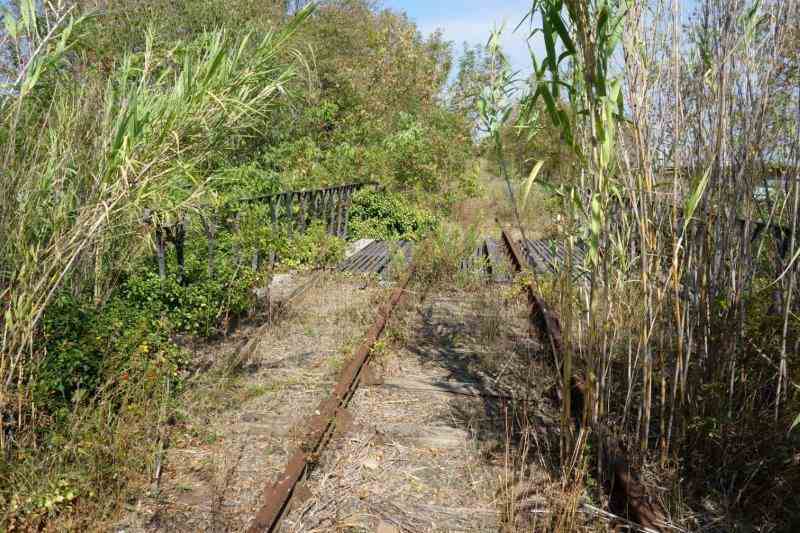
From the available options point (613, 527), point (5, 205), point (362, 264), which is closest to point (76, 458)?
point (5, 205)

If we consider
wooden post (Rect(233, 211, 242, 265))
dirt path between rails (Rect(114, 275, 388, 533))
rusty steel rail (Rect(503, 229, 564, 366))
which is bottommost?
dirt path between rails (Rect(114, 275, 388, 533))

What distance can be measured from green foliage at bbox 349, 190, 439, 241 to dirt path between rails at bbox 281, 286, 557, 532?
653 cm

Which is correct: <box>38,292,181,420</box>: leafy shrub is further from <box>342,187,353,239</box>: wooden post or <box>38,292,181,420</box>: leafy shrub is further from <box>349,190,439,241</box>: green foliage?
<box>349,190,439,241</box>: green foliage

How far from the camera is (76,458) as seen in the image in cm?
326

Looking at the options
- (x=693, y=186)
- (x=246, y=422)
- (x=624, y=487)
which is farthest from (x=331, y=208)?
(x=624, y=487)

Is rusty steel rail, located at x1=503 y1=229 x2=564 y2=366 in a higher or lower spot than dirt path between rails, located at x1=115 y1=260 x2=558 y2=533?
higher

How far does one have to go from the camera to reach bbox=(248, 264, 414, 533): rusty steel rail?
3.03m

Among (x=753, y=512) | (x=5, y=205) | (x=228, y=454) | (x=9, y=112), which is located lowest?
(x=228, y=454)

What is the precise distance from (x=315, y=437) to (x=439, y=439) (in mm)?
798

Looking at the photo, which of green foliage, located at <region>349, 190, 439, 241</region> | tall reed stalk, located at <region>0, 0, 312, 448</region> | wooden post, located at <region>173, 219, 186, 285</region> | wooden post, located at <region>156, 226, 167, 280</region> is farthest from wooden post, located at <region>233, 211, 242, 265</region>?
green foliage, located at <region>349, 190, 439, 241</region>

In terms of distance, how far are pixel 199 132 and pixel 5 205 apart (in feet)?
4.18

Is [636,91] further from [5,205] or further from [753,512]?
[5,205]

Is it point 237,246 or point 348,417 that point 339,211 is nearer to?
point 237,246

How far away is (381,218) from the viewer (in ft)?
43.6
